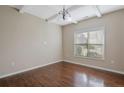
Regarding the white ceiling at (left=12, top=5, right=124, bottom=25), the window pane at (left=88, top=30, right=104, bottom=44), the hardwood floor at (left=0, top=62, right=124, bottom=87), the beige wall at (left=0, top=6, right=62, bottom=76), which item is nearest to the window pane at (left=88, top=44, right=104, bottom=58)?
the window pane at (left=88, top=30, right=104, bottom=44)

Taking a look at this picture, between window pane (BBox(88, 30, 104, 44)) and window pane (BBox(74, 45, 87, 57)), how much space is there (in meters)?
0.52

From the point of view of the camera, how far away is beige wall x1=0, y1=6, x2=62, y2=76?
300 centimetres

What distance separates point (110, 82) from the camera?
8.49 feet

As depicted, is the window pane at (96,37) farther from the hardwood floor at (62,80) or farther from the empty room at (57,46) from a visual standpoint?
the hardwood floor at (62,80)

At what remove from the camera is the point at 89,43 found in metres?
4.45

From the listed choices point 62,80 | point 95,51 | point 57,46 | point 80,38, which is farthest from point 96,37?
point 62,80

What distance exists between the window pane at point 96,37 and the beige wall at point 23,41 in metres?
2.11

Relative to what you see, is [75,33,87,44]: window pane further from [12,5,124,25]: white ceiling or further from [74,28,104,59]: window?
[12,5,124,25]: white ceiling

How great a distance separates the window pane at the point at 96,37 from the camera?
396 centimetres

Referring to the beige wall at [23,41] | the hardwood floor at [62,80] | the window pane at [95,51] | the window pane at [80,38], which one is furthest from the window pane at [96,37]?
the beige wall at [23,41]

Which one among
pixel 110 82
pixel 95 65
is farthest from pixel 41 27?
pixel 110 82
